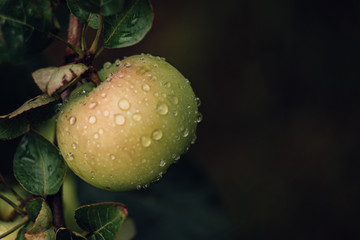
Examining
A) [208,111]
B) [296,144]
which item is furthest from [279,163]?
[208,111]

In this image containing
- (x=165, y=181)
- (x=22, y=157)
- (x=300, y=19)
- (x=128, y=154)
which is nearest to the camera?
(x=128, y=154)

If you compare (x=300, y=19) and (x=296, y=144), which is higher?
(x=300, y=19)

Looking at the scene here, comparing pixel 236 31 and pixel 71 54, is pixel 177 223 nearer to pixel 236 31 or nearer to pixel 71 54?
pixel 71 54

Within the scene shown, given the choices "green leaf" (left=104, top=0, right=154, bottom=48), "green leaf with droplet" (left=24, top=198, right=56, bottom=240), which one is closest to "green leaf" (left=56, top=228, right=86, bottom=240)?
"green leaf with droplet" (left=24, top=198, right=56, bottom=240)

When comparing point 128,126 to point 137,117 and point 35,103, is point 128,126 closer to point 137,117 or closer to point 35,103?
point 137,117

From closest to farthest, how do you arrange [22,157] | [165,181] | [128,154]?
1. [128,154]
2. [22,157]
3. [165,181]

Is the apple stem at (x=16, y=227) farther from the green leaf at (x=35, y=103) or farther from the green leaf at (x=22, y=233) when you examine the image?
the green leaf at (x=35, y=103)

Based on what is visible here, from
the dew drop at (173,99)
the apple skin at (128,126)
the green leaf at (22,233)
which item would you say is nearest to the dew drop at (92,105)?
the apple skin at (128,126)
